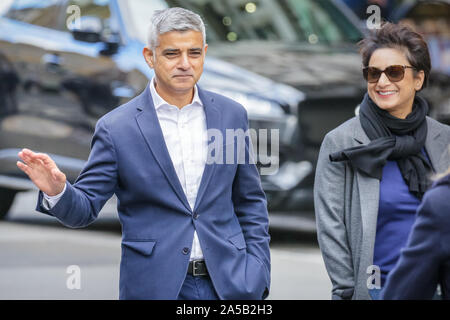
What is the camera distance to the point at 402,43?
14.6 ft

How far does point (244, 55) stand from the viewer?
916 centimetres

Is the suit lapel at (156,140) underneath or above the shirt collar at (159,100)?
underneath

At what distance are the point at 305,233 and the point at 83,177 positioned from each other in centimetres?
610

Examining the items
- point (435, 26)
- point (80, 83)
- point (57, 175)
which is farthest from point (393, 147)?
point (435, 26)

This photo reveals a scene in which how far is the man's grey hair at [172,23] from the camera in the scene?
13.4 feet

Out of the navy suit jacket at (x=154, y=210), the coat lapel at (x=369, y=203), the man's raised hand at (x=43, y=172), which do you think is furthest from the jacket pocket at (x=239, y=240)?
the man's raised hand at (x=43, y=172)

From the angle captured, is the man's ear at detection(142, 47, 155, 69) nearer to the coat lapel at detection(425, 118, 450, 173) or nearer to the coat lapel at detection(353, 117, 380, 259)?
the coat lapel at detection(353, 117, 380, 259)

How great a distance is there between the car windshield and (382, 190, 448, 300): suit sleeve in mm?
6334

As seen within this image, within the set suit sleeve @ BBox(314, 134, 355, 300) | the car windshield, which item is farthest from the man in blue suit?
the car windshield

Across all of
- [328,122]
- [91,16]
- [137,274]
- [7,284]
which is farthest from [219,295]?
[91,16]

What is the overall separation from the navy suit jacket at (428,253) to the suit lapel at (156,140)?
1.15 m

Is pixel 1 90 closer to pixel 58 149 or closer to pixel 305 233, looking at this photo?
pixel 58 149

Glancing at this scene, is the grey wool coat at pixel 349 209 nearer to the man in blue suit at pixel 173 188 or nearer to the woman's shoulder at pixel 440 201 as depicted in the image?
the man in blue suit at pixel 173 188

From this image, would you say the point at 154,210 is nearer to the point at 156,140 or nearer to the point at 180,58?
the point at 156,140
